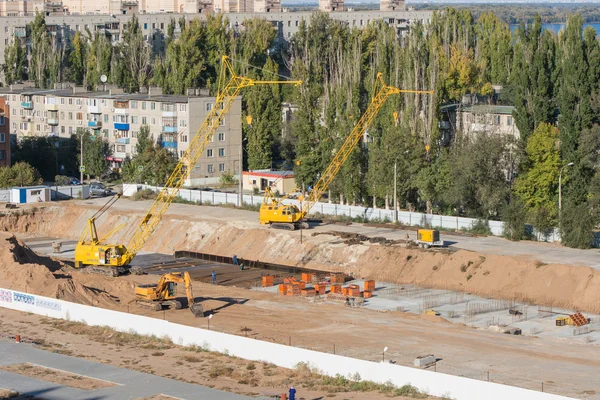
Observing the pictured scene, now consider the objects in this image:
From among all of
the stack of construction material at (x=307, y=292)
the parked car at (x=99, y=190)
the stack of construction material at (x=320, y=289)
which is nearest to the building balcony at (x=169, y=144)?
the parked car at (x=99, y=190)

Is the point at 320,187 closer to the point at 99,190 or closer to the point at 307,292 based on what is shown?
the point at 99,190

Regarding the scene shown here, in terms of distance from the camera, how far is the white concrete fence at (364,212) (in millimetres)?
72188

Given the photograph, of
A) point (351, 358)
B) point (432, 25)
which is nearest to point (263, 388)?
point (351, 358)

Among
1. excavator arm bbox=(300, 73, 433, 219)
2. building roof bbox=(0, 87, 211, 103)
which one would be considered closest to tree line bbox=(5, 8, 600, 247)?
excavator arm bbox=(300, 73, 433, 219)

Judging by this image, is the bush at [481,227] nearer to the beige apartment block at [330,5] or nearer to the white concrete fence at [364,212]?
the white concrete fence at [364,212]

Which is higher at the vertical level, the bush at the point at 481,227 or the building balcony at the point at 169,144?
the building balcony at the point at 169,144

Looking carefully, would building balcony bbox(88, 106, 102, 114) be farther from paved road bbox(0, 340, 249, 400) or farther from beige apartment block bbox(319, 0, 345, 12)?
paved road bbox(0, 340, 249, 400)

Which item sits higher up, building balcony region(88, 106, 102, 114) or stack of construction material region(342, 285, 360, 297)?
building balcony region(88, 106, 102, 114)

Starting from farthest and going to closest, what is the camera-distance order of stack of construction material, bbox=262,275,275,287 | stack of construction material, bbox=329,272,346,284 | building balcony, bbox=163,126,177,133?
building balcony, bbox=163,126,177,133 < stack of construction material, bbox=329,272,346,284 < stack of construction material, bbox=262,275,275,287

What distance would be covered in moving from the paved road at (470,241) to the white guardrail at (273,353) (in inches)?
942

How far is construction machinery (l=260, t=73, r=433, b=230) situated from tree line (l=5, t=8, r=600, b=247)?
938 millimetres

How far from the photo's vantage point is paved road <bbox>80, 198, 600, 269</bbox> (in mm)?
63594

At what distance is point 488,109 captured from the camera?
8738 cm

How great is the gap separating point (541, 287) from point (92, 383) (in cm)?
2673
